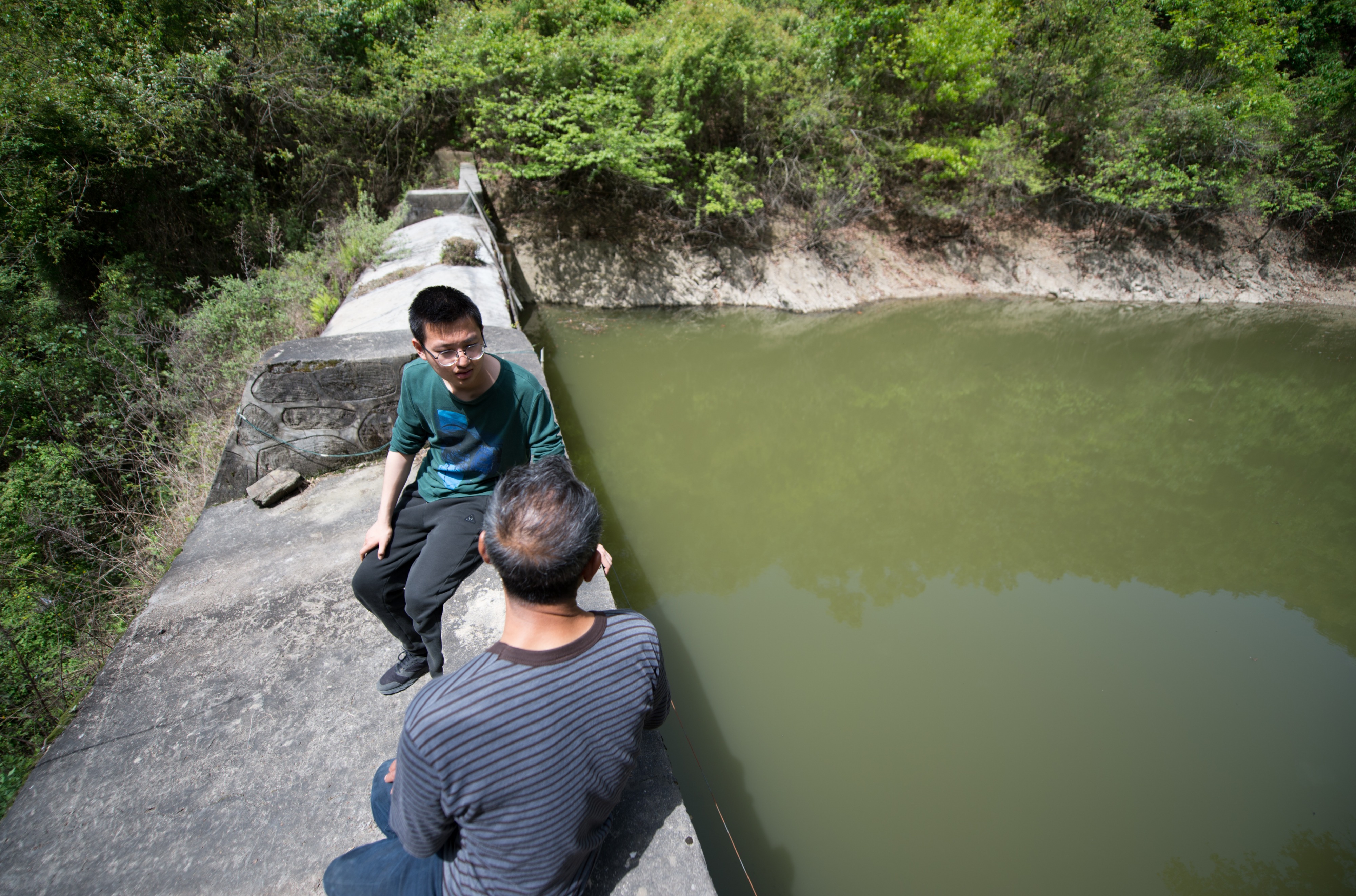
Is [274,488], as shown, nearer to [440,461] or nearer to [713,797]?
[440,461]

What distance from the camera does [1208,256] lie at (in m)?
12.8

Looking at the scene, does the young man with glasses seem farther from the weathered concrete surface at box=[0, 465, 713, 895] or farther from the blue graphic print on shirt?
the weathered concrete surface at box=[0, 465, 713, 895]

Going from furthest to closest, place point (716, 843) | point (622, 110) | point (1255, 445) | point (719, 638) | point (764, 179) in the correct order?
point (764, 179), point (622, 110), point (1255, 445), point (719, 638), point (716, 843)

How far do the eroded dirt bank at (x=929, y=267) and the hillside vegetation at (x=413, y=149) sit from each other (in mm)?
544

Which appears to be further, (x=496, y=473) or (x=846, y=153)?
(x=846, y=153)

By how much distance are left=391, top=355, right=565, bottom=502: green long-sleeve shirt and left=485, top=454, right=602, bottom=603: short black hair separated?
2.61 ft

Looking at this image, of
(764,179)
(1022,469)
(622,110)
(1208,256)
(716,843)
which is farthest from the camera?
(1208,256)

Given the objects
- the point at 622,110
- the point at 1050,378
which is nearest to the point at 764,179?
the point at 622,110

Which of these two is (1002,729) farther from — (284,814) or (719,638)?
(284,814)

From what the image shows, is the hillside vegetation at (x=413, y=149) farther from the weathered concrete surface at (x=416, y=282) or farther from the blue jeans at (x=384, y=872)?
the blue jeans at (x=384, y=872)

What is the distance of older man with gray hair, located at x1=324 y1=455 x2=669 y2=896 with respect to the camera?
1.04m

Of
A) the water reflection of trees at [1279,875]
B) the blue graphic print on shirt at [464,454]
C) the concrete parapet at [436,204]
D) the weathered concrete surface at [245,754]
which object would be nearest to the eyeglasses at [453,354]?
the blue graphic print on shirt at [464,454]

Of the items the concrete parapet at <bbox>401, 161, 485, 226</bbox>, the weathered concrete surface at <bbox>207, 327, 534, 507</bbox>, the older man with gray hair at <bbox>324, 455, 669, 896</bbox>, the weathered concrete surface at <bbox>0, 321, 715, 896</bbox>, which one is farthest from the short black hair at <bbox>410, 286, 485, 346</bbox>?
the concrete parapet at <bbox>401, 161, 485, 226</bbox>

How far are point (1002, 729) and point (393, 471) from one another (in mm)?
3282
